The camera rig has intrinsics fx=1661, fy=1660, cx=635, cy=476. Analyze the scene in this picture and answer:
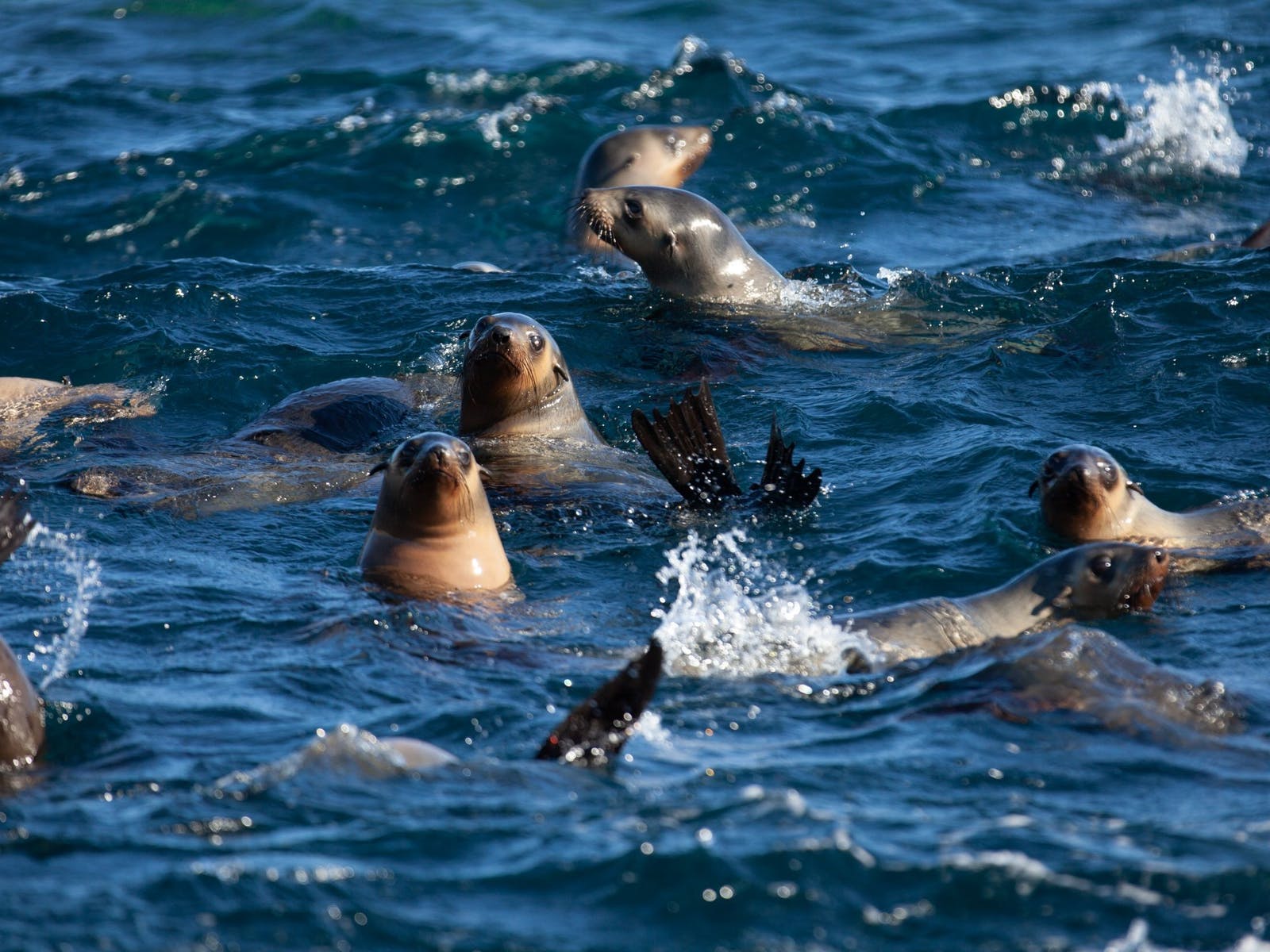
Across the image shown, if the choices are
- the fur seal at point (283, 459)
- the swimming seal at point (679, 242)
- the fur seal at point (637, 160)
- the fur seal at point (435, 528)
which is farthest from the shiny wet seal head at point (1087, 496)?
the fur seal at point (637, 160)

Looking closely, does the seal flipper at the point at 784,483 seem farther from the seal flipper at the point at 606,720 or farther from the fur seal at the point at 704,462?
the seal flipper at the point at 606,720

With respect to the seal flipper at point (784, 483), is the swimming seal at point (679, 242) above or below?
above

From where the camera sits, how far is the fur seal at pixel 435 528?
654cm

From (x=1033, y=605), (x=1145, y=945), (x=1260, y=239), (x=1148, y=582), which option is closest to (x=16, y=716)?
(x=1145, y=945)

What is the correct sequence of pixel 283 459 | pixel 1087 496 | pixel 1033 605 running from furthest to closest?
pixel 283 459, pixel 1087 496, pixel 1033 605

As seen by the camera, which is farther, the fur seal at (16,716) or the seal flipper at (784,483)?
the seal flipper at (784,483)

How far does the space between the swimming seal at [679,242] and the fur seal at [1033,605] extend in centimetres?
414

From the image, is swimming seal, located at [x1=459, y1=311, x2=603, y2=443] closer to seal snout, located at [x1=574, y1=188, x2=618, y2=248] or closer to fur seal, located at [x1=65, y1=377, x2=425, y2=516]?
fur seal, located at [x1=65, y1=377, x2=425, y2=516]

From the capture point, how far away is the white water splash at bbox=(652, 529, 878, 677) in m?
5.70

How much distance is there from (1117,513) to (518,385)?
2.99 meters

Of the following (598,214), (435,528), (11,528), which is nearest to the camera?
(11,528)

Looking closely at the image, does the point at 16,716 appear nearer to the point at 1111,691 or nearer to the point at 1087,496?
the point at 1111,691

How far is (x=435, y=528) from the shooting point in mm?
6633

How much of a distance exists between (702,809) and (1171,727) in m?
1.61
